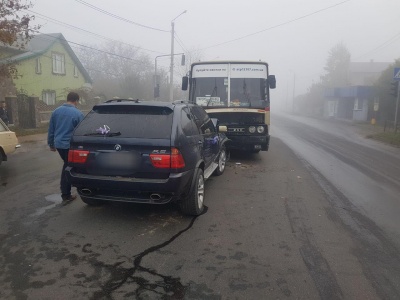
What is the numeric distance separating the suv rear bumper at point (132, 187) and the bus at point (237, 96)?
4.98 metres

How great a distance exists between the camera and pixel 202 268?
11.9 feet

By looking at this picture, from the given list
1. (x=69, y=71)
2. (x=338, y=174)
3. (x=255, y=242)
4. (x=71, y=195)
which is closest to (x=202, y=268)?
(x=255, y=242)

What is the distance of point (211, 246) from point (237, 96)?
636 cm

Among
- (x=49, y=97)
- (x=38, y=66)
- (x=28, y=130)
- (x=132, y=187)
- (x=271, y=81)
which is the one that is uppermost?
(x=38, y=66)

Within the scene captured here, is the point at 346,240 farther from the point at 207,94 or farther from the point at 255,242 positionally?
the point at 207,94

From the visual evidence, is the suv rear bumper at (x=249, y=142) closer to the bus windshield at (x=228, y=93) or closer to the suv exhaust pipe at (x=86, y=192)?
the bus windshield at (x=228, y=93)

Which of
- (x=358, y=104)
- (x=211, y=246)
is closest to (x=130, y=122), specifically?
(x=211, y=246)

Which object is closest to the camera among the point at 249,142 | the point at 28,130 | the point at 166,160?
the point at 166,160

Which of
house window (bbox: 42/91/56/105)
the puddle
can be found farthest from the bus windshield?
house window (bbox: 42/91/56/105)

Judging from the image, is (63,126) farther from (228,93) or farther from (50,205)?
(228,93)

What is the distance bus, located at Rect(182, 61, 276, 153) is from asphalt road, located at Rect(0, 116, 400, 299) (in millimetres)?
2600

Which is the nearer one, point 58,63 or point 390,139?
point 390,139

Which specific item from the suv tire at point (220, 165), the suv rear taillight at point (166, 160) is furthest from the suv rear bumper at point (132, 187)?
the suv tire at point (220, 165)

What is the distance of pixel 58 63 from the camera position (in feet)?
106
